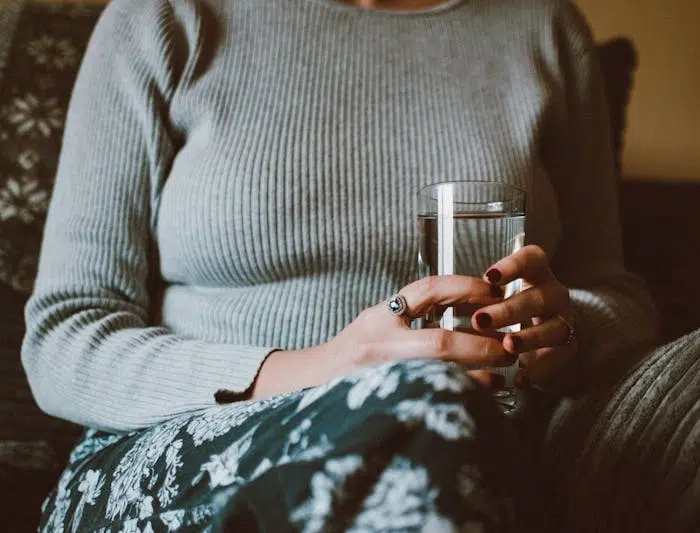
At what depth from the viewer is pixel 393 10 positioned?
100 centimetres

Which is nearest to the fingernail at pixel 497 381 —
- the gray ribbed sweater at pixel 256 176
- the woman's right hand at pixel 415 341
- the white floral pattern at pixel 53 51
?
the woman's right hand at pixel 415 341

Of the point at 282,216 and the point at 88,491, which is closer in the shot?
the point at 88,491

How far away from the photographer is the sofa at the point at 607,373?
1.85 feet

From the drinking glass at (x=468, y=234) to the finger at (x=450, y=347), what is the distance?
0.04m

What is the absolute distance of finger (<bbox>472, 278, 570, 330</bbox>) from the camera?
613mm

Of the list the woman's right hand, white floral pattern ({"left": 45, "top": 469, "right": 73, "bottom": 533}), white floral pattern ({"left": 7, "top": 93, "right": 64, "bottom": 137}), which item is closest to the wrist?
the woman's right hand

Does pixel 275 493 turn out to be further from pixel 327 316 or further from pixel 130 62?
pixel 130 62

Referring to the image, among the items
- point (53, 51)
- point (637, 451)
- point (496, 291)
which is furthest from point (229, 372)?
point (53, 51)

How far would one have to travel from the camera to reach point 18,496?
31.5 inches

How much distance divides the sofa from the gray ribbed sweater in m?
0.11

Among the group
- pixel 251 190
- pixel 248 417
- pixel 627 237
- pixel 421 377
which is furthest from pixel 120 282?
pixel 627 237

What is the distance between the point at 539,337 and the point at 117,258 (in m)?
0.48

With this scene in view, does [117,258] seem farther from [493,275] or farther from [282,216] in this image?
[493,275]

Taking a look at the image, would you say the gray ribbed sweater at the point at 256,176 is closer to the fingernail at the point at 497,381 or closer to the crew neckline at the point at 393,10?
the crew neckline at the point at 393,10
